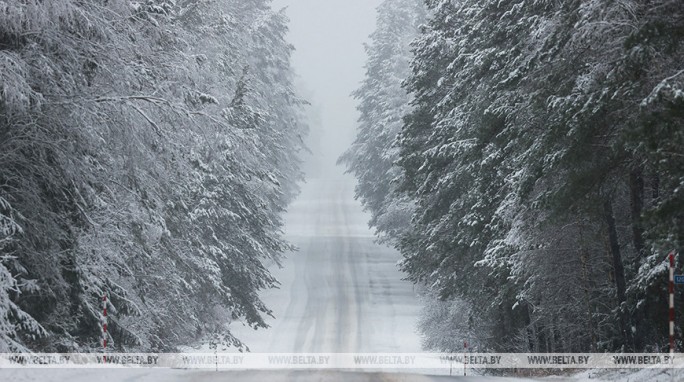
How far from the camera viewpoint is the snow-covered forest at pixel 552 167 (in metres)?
11.4

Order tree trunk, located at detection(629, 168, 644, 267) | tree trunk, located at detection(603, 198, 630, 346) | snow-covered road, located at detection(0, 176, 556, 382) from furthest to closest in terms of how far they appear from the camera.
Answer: tree trunk, located at detection(603, 198, 630, 346)
tree trunk, located at detection(629, 168, 644, 267)
snow-covered road, located at detection(0, 176, 556, 382)

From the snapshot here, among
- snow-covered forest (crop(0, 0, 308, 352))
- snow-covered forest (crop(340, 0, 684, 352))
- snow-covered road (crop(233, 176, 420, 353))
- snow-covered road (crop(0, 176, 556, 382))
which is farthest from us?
snow-covered road (crop(233, 176, 420, 353))

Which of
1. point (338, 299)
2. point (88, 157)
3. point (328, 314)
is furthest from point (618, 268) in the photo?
point (338, 299)

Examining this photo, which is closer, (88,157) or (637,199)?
(88,157)

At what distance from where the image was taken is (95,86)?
12883mm

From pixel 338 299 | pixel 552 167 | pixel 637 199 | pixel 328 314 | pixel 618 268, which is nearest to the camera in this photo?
pixel 552 167

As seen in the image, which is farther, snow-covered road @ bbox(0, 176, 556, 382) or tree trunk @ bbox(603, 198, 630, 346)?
tree trunk @ bbox(603, 198, 630, 346)

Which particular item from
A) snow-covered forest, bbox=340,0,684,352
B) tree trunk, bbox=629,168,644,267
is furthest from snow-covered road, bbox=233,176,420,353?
tree trunk, bbox=629,168,644,267

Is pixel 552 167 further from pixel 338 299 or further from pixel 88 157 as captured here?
pixel 338 299

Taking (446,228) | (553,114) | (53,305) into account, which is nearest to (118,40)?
(53,305)

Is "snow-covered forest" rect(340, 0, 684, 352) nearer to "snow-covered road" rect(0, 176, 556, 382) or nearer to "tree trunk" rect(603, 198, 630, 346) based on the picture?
"tree trunk" rect(603, 198, 630, 346)

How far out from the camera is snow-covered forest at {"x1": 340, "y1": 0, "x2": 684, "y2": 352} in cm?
1136

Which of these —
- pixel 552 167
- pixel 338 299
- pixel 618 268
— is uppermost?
pixel 338 299

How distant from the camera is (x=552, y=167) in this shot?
14.1 m
